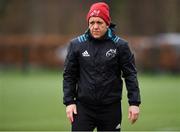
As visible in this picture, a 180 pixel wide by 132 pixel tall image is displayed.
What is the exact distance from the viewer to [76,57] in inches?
422

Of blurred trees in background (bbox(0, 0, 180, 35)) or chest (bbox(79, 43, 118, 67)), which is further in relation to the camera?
blurred trees in background (bbox(0, 0, 180, 35))

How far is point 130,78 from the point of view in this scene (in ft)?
35.5

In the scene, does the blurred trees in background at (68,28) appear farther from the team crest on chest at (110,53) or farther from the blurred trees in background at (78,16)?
the team crest on chest at (110,53)

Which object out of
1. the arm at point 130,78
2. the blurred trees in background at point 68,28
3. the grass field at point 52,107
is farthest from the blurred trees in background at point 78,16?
the arm at point 130,78

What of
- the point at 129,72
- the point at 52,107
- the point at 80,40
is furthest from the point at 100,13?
the point at 52,107

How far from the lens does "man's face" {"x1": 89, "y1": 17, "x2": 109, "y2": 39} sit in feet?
34.7

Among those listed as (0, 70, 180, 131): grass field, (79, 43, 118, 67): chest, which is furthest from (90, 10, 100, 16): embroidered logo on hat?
(0, 70, 180, 131): grass field

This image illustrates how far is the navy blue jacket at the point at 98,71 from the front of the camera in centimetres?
1062

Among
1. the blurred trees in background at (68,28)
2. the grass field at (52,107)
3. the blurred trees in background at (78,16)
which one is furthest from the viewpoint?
the blurred trees in background at (78,16)

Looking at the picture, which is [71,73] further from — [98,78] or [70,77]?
[98,78]

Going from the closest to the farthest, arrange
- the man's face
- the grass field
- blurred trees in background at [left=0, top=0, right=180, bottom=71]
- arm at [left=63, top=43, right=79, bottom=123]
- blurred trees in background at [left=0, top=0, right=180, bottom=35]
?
the man's face < arm at [left=63, top=43, right=79, bottom=123] < the grass field < blurred trees in background at [left=0, top=0, right=180, bottom=71] < blurred trees in background at [left=0, top=0, right=180, bottom=35]

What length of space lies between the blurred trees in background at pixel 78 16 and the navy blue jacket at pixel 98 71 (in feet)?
152

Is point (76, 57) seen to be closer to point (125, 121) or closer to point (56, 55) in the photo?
point (125, 121)

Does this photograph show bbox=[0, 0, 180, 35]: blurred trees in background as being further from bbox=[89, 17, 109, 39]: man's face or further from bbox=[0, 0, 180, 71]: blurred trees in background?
bbox=[89, 17, 109, 39]: man's face
